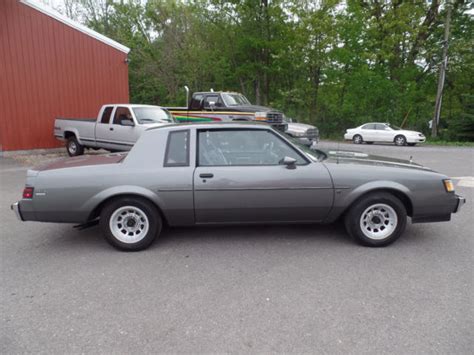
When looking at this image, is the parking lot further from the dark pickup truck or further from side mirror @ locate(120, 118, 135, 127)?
the dark pickup truck

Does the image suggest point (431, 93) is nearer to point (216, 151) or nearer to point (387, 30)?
point (387, 30)

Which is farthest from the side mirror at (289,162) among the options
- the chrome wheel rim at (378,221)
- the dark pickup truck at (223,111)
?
the dark pickup truck at (223,111)

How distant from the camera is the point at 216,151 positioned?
13.5ft

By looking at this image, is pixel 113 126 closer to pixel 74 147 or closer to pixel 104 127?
pixel 104 127

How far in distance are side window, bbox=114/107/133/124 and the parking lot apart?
6.49 meters

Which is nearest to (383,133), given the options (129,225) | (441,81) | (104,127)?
(441,81)

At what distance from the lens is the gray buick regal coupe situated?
12.8 ft

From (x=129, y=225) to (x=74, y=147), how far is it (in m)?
9.17

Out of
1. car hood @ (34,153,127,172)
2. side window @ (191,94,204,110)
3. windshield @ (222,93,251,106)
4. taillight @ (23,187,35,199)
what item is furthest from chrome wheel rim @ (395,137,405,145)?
taillight @ (23,187,35,199)

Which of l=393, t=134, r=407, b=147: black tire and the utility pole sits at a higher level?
the utility pole

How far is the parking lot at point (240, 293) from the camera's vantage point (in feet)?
8.01

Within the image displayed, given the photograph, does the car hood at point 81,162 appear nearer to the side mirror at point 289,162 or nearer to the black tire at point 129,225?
the black tire at point 129,225

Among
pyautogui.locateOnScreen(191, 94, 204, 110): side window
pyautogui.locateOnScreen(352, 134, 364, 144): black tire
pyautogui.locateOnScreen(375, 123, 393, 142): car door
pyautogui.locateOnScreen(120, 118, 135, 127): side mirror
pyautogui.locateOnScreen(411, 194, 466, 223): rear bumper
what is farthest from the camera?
pyautogui.locateOnScreen(352, 134, 364, 144): black tire

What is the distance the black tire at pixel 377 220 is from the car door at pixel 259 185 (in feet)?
1.16
